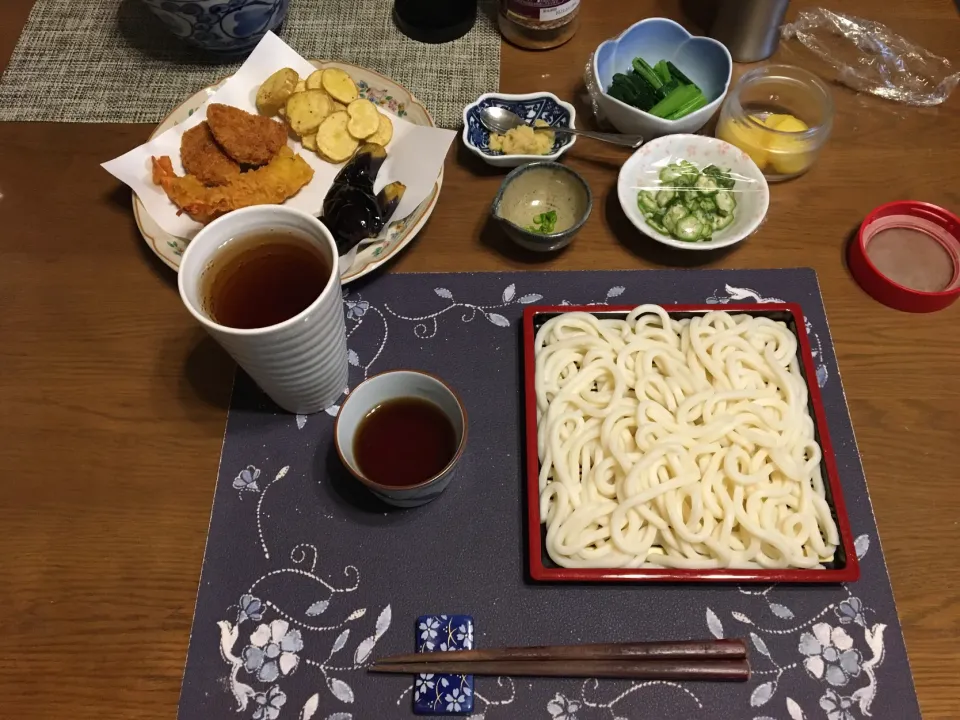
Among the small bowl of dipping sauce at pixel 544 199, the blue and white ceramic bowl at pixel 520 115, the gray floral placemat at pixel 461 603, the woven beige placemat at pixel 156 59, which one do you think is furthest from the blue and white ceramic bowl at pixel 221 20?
the gray floral placemat at pixel 461 603

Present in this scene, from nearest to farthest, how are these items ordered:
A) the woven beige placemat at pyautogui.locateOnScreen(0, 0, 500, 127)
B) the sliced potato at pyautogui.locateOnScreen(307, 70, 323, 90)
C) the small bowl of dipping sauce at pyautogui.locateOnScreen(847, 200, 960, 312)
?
the small bowl of dipping sauce at pyautogui.locateOnScreen(847, 200, 960, 312) < the sliced potato at pyautogui.locateOnScreen(307, 70, 323, 90) < the woven beige placemat at pyautogui.locateOnScreen(0, 0, 500, 127)

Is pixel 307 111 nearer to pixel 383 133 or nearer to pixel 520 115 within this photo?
pixel 383 133

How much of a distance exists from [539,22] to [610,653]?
1.60 meters

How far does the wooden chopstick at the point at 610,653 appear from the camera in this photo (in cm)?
114

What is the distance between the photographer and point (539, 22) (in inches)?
72.5

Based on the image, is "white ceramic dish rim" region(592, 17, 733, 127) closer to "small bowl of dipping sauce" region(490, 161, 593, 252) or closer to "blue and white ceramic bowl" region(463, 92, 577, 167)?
"blue and white ceramic bowl" region(463, 92, 577, 167)

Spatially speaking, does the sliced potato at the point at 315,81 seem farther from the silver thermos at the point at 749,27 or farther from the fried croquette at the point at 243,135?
the silver thermos at the point at 749,27

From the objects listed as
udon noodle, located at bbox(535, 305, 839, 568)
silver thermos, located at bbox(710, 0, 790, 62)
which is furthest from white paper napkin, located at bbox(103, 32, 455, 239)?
silver thermos, located at bbox(710, 0, 790, 62)

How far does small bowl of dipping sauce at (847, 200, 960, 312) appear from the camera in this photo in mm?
1500

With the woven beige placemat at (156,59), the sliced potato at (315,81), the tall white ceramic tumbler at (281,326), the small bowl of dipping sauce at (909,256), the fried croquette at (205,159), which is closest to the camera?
the tall white ceramic tumbler at (281,326)

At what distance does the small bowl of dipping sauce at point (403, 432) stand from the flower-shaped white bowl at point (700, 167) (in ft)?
2.17

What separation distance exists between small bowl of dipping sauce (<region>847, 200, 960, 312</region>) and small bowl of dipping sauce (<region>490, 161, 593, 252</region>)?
652 mm

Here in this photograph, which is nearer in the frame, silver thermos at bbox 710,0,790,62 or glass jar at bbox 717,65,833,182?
glass jar at bbox 717,65,833,182

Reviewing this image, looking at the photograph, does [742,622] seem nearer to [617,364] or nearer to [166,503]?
[617,364]
